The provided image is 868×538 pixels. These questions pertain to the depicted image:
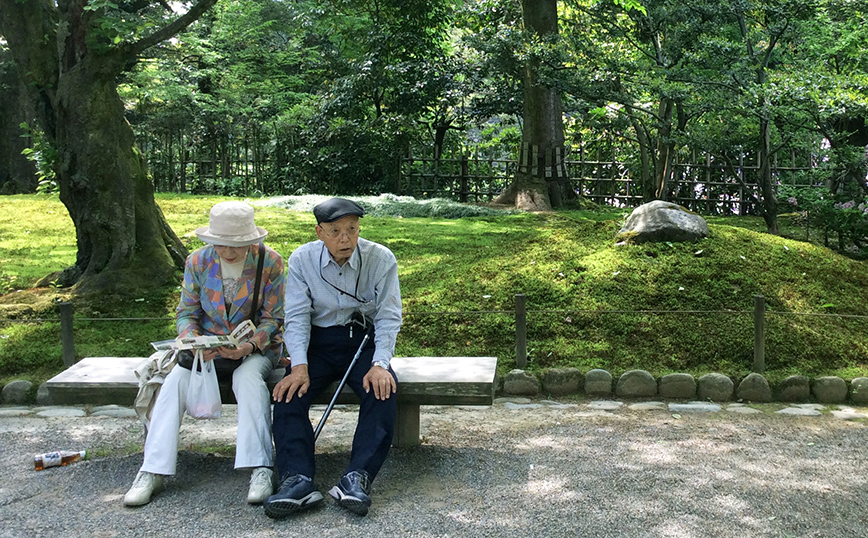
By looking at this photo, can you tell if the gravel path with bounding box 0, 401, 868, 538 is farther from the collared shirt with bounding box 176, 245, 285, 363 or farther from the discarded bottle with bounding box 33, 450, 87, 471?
the collared shirt with bounding box 176, 245, 285, 363

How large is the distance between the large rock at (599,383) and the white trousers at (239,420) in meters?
2.68

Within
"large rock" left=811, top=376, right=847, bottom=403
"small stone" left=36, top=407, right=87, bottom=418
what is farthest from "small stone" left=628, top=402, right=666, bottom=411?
"small stone" left=36, top=407, right=87, bottom=418

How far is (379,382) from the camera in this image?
12.4ft

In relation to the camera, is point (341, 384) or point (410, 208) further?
point (410, 208)

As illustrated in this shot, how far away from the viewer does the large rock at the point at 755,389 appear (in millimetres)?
5691

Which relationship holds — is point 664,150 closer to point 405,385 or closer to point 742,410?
point 742,410

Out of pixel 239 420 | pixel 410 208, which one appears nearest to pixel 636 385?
pixel 239 420

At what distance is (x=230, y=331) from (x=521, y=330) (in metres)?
2.56

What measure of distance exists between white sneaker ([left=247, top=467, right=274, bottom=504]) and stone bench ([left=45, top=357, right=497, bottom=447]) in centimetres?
46

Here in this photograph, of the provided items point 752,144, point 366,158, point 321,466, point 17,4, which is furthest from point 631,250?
point 366,158

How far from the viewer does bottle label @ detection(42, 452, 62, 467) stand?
166 inches

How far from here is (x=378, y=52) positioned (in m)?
16.5

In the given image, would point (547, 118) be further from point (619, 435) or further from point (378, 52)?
point (619, 435)

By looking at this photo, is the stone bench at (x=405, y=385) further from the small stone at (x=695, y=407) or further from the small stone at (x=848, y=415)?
the small stone at (x=848, y=415)
